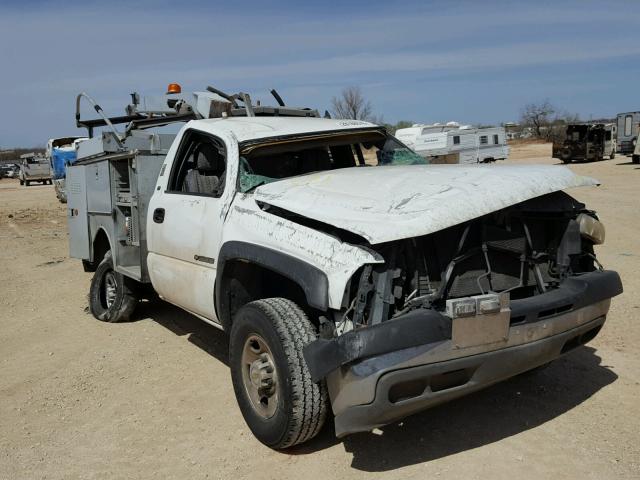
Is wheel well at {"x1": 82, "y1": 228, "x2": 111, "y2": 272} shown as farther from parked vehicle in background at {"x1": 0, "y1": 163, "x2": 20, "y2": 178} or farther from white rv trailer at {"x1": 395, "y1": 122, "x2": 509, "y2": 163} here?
parked vehicle in background at {"x1": 0, "y1": 163, "x2": 20, "y2": 178}

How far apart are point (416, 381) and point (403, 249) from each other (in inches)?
27.3

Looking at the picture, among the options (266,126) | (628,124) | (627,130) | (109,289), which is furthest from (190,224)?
(628,124)

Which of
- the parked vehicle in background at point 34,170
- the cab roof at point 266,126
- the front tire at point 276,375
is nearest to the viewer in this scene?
the front tire at point 276,375

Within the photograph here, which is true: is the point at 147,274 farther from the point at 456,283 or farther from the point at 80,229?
the point at 456,283

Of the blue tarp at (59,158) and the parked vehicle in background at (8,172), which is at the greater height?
the blue tarp at (59,158)

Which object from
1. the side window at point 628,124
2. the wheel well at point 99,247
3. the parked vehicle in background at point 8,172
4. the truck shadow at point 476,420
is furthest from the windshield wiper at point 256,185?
the parked vehicle in background at point 8,172

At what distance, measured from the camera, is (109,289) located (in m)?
7.02

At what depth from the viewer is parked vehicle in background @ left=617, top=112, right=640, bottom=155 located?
30672mm

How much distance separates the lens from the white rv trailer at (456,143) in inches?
1183

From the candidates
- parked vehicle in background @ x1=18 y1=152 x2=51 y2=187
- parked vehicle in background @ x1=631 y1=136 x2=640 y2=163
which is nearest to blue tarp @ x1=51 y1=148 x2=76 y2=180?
parked vehicle in background @ x1=18 y1=152 x2=51 y2=187

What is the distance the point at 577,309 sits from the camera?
11.7 ft

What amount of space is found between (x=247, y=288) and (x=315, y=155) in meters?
1.44

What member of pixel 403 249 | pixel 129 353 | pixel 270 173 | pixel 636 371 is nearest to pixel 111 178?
pixel 129 353

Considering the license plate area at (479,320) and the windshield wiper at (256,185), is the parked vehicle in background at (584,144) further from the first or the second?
the license plate area at (479,320)
